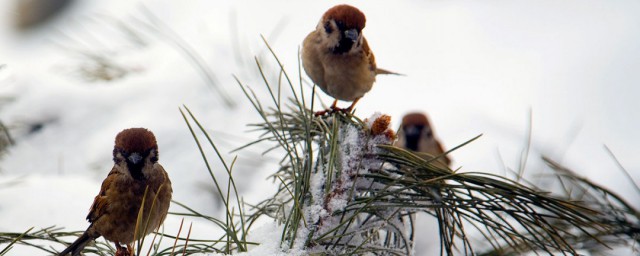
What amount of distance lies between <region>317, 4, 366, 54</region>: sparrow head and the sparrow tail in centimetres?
111

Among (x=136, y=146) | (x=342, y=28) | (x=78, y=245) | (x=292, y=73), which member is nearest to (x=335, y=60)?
(x=342, y=28)

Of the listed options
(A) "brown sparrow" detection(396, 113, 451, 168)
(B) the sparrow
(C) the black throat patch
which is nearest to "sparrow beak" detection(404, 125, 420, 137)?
(A) "brown sparrow" detection(396, 113, 451, 168)

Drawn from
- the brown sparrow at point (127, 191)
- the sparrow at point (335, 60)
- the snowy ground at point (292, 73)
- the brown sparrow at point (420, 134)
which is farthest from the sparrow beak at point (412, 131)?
the brown sparrow at point (127, 191)

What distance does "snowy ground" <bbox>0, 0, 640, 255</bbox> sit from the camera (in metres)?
3.69

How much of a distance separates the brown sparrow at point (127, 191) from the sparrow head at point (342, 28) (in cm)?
83

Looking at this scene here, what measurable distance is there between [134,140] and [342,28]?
917 millimetres

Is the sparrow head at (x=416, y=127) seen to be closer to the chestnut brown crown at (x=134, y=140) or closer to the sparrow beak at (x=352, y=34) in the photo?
the sparrow beak at (x=352, y=34)

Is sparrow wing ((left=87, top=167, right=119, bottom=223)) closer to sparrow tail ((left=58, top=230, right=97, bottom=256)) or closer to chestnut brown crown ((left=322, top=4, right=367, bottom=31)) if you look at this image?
sparrow tail ((left=58, top=230, right=97, bottom=256))

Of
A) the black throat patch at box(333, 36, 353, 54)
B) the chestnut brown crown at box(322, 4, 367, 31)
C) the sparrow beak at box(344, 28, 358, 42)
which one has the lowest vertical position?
the sparrow beak at box(344, 28, 358, 42)

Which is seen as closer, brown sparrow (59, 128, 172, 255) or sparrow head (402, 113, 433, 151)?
brown sparrow (59, 128, 172, 255)

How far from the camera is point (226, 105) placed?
161 inches

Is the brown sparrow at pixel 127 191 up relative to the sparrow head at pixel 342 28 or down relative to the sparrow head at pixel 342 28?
down

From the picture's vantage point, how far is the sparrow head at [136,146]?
6.57 feet

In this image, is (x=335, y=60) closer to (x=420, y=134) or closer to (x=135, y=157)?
(x=135, y=157)
